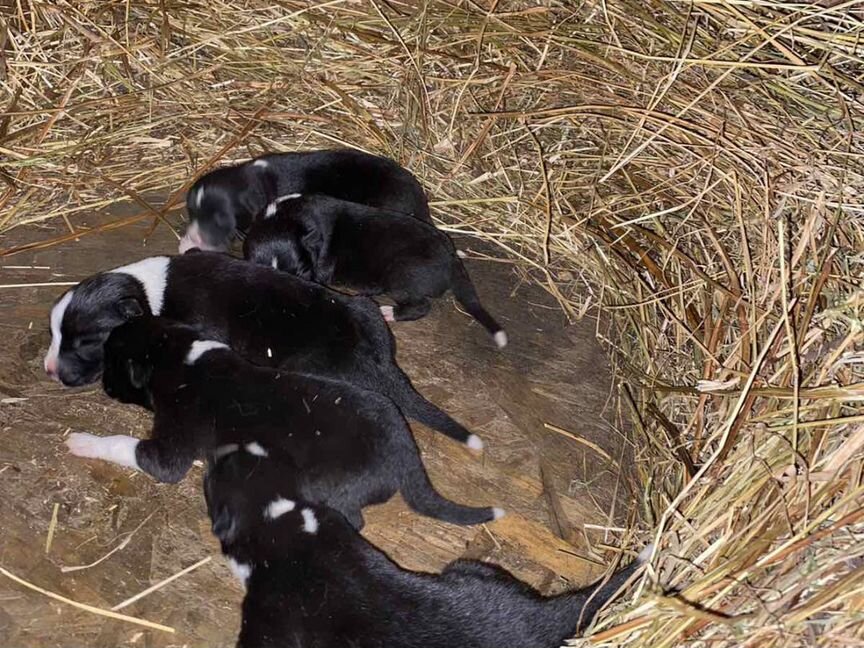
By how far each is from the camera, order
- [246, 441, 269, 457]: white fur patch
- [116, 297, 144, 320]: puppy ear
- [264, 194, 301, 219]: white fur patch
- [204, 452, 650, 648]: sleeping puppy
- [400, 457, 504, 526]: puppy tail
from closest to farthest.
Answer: [204, 452, 650, 648]: sleeping puppy, [246, 441, 269, 457]: white fur patch, [400, 457, 504, 526]: puppy tail, [116, 297, 144, 320]: puppy ear, [264, 194, 301, 219]: white fur patch

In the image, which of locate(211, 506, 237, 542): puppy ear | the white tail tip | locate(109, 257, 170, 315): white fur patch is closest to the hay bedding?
the white tail tip

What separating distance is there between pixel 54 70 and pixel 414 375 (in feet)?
7.18

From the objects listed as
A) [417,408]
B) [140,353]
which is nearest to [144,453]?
[140,353]

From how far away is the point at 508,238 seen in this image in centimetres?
420

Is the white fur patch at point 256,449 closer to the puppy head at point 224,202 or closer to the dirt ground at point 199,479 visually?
the dirt ground at point 199,479

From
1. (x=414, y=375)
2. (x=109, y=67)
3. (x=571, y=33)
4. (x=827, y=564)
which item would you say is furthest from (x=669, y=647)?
(x=109, y=67)

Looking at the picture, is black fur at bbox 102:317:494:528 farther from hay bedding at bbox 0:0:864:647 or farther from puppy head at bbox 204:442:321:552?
hay bedding at bbox 0:0:864:647

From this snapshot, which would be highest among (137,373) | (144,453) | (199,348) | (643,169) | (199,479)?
(643,169)

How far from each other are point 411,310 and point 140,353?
3.35 feet

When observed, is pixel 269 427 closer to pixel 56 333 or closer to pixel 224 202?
pixel 56 333

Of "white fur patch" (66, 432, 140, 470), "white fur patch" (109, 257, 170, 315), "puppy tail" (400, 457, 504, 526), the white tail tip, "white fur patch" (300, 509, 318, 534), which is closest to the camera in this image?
"white fur patch" (300, 509, 318, 534)

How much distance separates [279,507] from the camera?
2738mm

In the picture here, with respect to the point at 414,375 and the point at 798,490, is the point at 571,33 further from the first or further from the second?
the point at 798,490

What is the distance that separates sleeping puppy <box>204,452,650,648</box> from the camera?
2.46m
